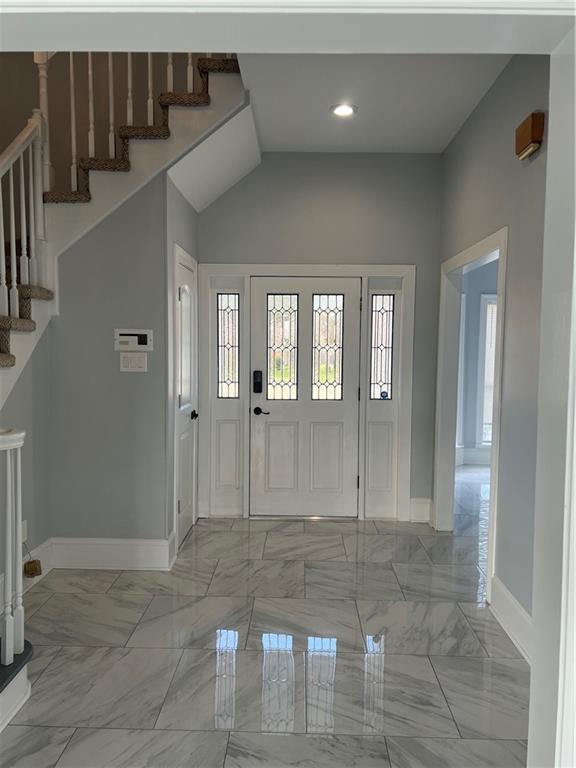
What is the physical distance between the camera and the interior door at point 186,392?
374 centimetres

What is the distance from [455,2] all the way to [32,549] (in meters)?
3.35

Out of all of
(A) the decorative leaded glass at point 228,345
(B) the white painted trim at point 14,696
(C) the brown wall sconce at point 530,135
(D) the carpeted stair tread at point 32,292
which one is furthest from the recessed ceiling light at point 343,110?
(B) the white painted trim at point 14,696

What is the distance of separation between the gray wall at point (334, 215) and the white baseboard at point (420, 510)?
1556 millimetres

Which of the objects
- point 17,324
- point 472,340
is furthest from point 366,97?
point 472,340

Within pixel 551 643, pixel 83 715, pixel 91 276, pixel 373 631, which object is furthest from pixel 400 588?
pixel 91 276

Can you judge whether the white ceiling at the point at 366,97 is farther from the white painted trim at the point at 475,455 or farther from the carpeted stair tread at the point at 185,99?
the white painted trim at the point at 475,455

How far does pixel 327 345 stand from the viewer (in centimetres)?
444

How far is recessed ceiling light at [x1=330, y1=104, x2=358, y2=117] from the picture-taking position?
3.40 m

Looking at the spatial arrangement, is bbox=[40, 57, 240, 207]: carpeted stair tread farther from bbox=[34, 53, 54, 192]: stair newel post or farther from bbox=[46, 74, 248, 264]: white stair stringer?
bbox=[34, 53, 54, 192]: stair newel post

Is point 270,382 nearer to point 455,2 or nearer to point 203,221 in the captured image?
point 203,221

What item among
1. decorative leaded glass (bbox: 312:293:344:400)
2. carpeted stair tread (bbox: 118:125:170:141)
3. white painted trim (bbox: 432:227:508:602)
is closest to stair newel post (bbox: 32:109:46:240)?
carpeted stair tread (bbox: 118:125:170:141)

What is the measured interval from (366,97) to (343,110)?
21cm

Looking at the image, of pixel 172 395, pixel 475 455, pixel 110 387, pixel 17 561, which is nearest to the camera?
pixel 17 561

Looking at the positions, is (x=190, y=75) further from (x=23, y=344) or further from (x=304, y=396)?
(x=304, y=396)
